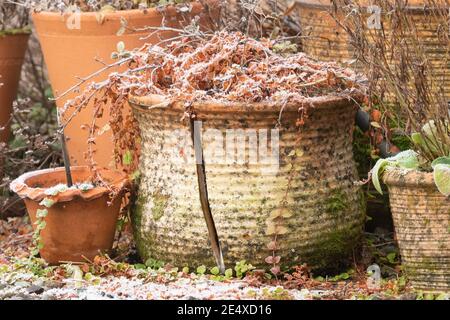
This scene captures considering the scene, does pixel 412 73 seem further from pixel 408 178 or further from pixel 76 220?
pixel 76 220

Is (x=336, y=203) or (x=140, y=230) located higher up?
(x=336, y=203)

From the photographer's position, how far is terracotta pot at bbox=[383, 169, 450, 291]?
350cm

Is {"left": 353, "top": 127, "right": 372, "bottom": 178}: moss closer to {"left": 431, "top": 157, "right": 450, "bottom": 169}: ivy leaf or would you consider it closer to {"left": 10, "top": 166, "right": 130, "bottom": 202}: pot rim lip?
{"left": 431, "top": 157, "right": 450, "bottom": 169}: ivy leaf

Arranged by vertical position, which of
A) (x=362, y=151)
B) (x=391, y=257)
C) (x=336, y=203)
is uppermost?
(x=362, y=151)

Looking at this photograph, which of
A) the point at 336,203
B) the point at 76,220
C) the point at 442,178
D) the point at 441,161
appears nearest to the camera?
the point at 442,178

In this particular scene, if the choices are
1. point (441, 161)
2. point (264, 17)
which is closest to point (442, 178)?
point (441, 161)

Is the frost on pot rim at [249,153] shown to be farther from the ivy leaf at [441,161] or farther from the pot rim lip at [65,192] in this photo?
the ivy leaf at [441,161]

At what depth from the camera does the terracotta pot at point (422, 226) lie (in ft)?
11.5

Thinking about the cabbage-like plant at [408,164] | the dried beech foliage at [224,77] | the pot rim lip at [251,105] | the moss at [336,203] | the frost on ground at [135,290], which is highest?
the dried beech foliage at [224,77]

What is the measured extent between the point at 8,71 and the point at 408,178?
2.54 metres

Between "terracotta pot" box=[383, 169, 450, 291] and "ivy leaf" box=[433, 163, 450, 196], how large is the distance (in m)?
0.07

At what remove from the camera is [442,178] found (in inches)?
134

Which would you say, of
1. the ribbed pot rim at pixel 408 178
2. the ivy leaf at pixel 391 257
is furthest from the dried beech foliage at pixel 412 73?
the ivy leaf at pixel 391 257

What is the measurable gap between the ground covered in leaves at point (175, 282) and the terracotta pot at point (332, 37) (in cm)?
85
